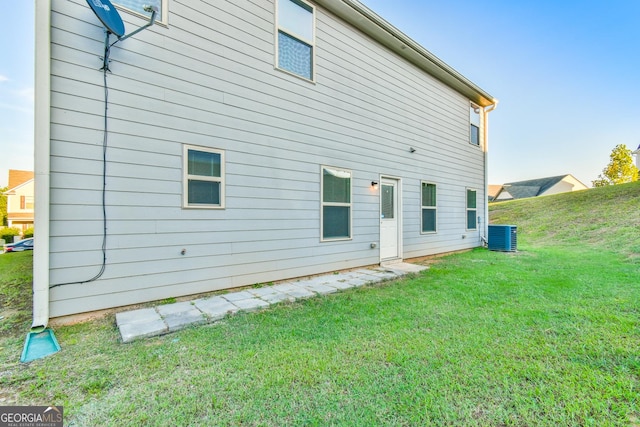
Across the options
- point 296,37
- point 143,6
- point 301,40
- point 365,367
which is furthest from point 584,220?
point 143,6

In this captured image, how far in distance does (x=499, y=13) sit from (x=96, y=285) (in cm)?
1170

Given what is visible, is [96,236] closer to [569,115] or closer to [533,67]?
[533,67]

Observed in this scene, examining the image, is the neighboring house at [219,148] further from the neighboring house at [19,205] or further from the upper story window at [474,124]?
the neighboring house at [19,205]

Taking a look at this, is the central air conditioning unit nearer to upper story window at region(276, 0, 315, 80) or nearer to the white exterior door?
the white exterior door

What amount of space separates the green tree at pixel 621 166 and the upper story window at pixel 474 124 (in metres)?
26.7

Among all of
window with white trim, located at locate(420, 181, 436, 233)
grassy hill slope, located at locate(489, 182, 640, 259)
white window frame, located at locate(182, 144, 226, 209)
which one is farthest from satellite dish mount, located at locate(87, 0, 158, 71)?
grassy hill slope, located at locate(489, 182, 640, 259)

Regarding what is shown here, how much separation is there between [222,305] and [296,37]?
4380 mm

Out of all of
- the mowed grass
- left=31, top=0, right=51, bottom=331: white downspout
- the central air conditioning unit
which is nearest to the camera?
the mowed grass

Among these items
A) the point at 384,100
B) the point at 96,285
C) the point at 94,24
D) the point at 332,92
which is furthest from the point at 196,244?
the point at 384,100

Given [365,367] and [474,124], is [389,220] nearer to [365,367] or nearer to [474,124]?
[365,367]

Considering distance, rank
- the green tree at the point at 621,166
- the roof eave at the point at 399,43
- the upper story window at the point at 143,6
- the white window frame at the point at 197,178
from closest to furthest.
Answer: the upper story window at the point at 143,6, the white window frame at the point at 197,178, the roof eave at the point at 399,43, the green tree at the point at 621,166

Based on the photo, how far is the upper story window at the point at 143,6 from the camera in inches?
123

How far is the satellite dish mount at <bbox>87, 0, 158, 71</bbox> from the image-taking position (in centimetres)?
270

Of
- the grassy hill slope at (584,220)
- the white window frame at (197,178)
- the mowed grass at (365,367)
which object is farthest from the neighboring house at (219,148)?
the grassy hill slope at (584,220)
